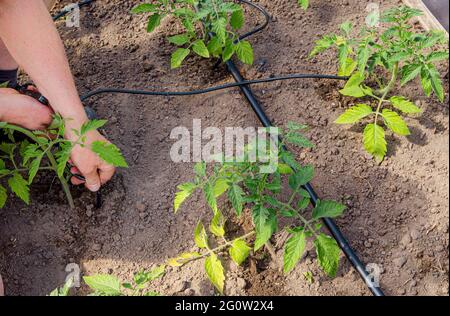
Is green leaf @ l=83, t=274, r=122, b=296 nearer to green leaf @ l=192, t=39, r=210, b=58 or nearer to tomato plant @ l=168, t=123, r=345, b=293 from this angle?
tomato plant @ l=168, t=123, r=345, b=293

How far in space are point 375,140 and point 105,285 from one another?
104 centimetres

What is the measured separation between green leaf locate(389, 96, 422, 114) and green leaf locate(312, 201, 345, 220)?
0.50m

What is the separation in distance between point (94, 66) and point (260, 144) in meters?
1.02

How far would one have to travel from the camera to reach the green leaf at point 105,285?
5.23 feet

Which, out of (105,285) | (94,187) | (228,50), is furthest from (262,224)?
(228,50)

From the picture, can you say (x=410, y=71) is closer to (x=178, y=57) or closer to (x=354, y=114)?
(x=354, y=114)

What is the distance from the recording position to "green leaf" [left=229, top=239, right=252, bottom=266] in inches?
70.7

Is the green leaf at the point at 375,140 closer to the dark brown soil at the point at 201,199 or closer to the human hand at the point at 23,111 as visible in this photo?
the dark brown soil at the point at 201,199

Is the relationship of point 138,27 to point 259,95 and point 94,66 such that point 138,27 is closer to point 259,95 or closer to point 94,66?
point 94,66

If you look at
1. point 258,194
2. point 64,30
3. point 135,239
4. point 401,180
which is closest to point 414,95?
point 401,180

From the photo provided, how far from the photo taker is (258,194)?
1720 millimetres

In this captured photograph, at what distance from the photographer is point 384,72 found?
88.8 inches

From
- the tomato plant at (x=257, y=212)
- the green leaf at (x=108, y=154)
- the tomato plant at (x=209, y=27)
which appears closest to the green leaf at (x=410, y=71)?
the tomato plant at (x=257, y=212)

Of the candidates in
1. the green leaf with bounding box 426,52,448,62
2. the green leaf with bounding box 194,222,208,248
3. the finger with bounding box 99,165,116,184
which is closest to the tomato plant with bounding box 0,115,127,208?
the finger with bounding box 99,165,116,184
